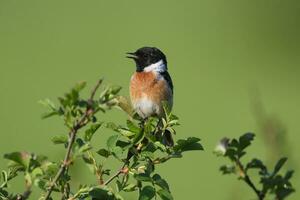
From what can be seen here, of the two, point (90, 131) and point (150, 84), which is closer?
point (90, 131)

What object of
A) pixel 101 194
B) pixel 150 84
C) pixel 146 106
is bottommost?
pixel 101 194

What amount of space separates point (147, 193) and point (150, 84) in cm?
209

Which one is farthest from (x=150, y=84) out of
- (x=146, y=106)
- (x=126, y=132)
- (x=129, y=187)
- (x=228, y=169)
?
(x=228, y=169)

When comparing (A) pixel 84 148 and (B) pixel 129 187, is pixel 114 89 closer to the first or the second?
(A) pixel 84 148

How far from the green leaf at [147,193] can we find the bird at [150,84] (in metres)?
1.91

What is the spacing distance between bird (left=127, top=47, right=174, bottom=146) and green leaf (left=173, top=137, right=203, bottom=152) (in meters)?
1.80

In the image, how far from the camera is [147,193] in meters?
1.20

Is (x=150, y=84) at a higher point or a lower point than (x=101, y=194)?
higher

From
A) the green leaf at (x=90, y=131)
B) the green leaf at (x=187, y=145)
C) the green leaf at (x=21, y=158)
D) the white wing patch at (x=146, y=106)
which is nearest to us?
the green leaf at (x=21, y=158)

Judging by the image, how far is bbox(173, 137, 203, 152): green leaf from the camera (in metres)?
1.28

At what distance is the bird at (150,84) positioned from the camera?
3213 mm

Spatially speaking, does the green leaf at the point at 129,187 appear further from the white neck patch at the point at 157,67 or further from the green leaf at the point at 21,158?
the white neck patch at the point at 157,67

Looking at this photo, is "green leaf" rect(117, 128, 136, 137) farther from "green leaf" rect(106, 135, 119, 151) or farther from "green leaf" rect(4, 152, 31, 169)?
"green leaf" rect(4, 152, 31, 169)

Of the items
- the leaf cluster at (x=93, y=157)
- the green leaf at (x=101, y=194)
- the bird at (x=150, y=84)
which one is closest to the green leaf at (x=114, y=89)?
the leaf cluster at (x=93, y=157)
